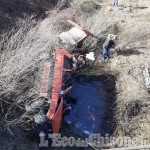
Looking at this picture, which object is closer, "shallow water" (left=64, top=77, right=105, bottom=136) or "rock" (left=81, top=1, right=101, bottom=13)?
"shallow water" (left=64, top=77, right=105, bottom=136)

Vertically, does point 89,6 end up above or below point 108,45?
above

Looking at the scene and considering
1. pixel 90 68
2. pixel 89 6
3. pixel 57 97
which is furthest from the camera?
pixel 89 6

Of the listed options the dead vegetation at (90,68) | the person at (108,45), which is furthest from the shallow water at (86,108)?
the person at (108,45)

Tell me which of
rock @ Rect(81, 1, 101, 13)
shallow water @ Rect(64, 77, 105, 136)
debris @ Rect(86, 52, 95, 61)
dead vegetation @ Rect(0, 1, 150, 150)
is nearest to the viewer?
dead vegetation @ Rect(0, 1, 150, 150)

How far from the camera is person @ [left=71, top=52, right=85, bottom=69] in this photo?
41.1 ft

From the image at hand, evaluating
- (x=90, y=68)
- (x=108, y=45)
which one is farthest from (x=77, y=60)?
(x=108, y=45)

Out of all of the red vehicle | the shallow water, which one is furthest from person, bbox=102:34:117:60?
the red vehicle

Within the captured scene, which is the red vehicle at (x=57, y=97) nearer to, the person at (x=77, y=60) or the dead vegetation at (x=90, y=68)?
the dead vegetation at (x=90, y=68)

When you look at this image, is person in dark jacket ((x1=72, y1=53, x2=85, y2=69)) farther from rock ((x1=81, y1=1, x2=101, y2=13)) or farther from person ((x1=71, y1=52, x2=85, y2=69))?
rock ((x1=81, y1=1, x2=101, y2=13))

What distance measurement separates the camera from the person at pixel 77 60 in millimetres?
12518

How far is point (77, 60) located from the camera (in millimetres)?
12695

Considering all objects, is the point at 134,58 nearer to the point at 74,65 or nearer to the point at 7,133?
the point at 74,65

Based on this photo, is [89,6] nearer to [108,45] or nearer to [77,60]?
[108,45]

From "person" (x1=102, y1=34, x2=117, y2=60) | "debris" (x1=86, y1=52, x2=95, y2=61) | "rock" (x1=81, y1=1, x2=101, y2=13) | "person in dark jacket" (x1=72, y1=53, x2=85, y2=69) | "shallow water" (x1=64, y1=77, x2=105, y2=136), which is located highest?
"rock" (x1=81, y1=1, x2=101, y2=13)
